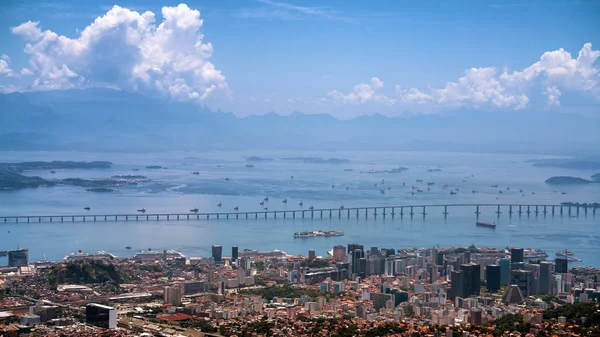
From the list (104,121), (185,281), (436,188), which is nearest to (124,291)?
(185,281)

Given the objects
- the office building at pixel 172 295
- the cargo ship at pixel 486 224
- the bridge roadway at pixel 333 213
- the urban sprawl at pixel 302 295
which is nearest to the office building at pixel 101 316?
the urban sprawl at pixel 302 295

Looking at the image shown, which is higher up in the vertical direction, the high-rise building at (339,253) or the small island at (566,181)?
the small island at (566,181)

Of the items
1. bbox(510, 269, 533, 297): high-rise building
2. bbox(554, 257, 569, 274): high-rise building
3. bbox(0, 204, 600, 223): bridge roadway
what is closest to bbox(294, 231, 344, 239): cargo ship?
bbox(0, 204, 600, 223): bridge roadway

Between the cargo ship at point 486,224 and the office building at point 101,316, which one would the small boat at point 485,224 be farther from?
the office building at point 101,316

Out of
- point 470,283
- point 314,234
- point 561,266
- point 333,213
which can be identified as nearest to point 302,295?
point 470,283

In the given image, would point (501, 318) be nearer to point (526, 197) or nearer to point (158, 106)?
point (526, 197)

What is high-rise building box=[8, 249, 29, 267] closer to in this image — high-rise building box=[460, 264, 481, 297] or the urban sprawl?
the urban sprawl

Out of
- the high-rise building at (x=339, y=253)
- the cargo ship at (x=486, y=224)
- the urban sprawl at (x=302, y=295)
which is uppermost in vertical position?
the cargo ship at (x=486, y=224)
